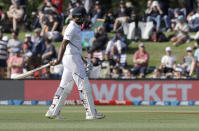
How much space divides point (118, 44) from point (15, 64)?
447 centimetres

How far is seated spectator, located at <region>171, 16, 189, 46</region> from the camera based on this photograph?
907 inches

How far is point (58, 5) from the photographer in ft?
80.1

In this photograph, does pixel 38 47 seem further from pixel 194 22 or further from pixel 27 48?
pixel 194 22

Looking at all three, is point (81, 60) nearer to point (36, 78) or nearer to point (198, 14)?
point (36, 78)

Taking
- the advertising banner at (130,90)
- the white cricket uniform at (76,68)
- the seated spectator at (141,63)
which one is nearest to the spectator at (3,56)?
the advertising banner at (130,90)

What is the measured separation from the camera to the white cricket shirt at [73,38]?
10.4 m

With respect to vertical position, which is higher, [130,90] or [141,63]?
[141,63]

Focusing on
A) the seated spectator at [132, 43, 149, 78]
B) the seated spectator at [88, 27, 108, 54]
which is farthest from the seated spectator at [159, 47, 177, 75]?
the seated spectator at [88, 27, 108, 54]

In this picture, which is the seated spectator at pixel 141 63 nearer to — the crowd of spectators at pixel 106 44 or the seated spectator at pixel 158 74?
the crowd of spectators at pixel 106 44

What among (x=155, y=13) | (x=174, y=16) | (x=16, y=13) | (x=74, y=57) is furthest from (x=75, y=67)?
(x=174, y=16)

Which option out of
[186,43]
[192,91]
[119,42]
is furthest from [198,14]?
[192,91]

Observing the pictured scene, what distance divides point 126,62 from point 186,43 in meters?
3.18

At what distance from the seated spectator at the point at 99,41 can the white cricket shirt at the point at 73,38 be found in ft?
38.7

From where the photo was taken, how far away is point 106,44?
23.8 metres
